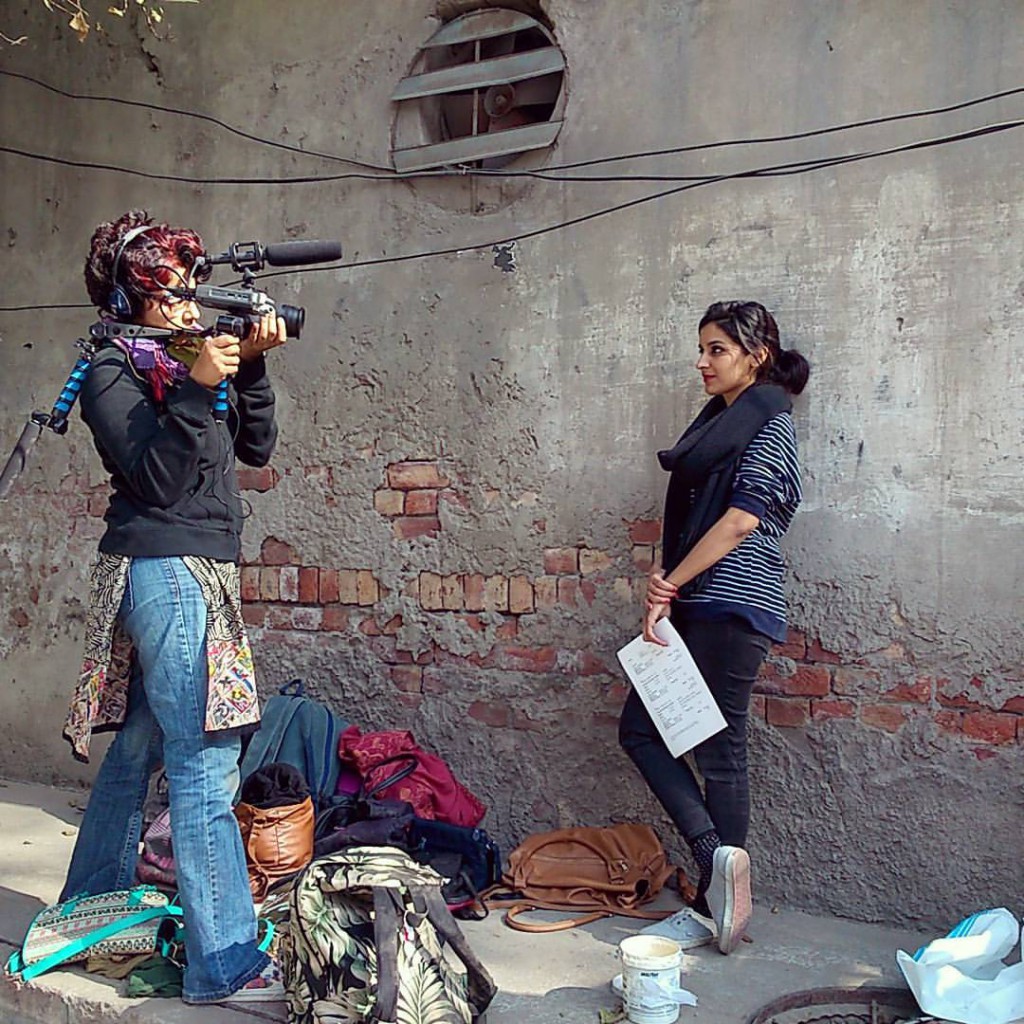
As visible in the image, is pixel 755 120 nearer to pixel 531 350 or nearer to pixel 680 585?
pixel 531 350

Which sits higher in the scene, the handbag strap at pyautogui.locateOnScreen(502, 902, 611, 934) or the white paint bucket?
the white paint bucket

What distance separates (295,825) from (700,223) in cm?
218

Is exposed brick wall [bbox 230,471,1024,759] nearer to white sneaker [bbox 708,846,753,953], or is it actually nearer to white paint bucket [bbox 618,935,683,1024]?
white sneaker [bbox 708,846,753,953]

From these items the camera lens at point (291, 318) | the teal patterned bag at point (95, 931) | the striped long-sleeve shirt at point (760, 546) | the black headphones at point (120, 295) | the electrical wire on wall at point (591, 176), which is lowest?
the teal patterned bag at point (95, 931)

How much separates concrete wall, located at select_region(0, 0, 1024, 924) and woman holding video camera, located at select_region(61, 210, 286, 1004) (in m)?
1.28

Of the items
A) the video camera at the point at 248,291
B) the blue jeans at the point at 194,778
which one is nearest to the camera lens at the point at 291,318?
the video camera at the point at 248,291

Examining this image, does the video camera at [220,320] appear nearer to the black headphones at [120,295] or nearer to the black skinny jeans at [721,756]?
the black headphones at [120,295]

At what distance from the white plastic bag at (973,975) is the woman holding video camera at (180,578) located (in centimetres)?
149

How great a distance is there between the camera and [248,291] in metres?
2.69

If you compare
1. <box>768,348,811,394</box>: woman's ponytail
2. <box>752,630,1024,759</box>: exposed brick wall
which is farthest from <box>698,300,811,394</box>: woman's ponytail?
<box>752,630,1024,759</box>: exposed brick wall

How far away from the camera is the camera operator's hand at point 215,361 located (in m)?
2.58

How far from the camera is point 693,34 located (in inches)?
143

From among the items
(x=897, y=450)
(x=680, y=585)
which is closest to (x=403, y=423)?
(x=680, y=585)

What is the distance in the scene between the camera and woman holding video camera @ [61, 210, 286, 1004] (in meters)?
2.70
